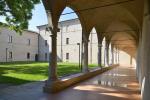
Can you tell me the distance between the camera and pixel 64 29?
41.9 meters

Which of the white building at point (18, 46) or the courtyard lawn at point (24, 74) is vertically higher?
the white building at point (18, 46)

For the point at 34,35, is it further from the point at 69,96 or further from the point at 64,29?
the point at 69,96

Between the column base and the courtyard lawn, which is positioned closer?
the column base

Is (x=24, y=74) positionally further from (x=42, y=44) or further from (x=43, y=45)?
(x=42, y=44)

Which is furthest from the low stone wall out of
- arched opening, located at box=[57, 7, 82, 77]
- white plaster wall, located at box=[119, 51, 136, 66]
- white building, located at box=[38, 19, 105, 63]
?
arched opening, located at box=[57, 7, 82, 77]

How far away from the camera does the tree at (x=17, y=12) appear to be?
12438 millimetres

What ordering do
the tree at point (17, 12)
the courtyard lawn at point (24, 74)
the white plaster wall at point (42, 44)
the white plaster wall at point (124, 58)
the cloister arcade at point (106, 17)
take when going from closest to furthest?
the cloister arcade at point (106, 17), the courtyard lawn at point (24, 74), the tree at point (17, 12), the white plaster wall at point (124, 58), the white plaster wall at point (42, 44)

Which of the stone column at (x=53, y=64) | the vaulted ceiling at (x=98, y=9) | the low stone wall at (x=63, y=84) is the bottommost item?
the low stone wall at (x=63, y=84)

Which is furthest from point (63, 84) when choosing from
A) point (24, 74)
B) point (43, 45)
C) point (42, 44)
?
point (42, 44)

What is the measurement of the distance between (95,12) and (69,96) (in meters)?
5.95

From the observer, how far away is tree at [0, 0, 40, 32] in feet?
40.8

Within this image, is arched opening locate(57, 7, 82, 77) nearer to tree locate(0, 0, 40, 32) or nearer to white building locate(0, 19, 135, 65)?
white building locate(0, 19, 135, 65)

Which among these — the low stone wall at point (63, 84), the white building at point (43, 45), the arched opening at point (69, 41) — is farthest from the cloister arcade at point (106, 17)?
the arched opening at point (69, 41)

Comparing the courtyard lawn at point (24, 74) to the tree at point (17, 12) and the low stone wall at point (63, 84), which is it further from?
the tree at point (17, 12)
